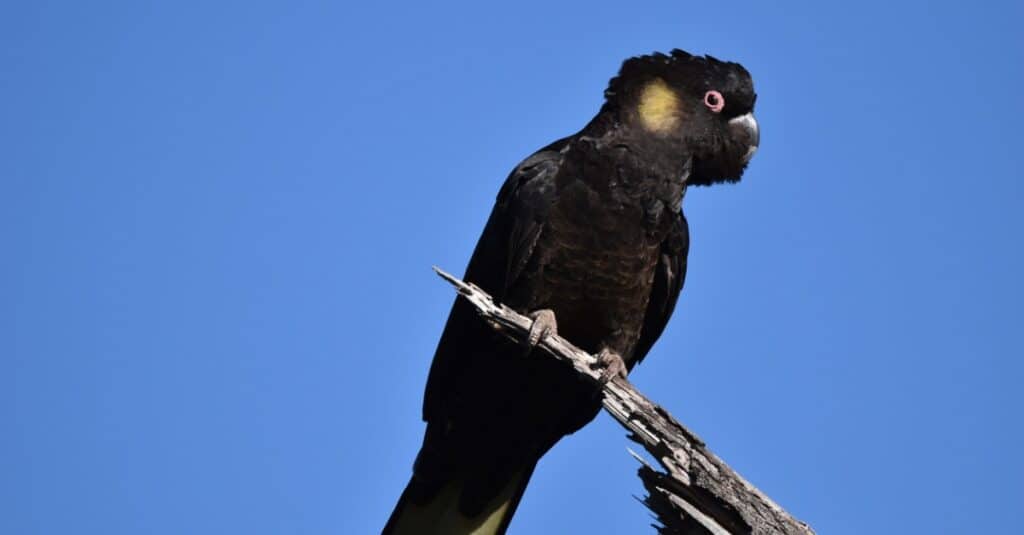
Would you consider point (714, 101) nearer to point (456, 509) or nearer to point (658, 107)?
point (658, 107)

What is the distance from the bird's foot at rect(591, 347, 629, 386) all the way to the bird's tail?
1273 millimetres

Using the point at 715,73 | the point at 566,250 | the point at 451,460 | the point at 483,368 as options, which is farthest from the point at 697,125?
the point at 451,460

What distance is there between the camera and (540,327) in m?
6.25

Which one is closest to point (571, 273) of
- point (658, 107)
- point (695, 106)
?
point (658, 107)

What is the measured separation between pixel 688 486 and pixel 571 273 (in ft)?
6.10

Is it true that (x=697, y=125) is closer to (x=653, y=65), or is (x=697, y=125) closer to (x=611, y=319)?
(x=653, y=65)

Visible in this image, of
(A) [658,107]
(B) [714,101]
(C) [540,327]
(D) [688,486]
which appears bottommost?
(D) [688,486]

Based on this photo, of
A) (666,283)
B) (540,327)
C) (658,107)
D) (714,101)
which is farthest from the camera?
(714,101)

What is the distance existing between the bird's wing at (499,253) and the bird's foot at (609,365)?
0.70 meters

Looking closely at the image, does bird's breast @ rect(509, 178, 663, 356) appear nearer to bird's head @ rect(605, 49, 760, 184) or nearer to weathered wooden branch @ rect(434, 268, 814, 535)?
bird's head @ rect(605, 49, 760, 184)

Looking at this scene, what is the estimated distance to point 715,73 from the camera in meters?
7.34

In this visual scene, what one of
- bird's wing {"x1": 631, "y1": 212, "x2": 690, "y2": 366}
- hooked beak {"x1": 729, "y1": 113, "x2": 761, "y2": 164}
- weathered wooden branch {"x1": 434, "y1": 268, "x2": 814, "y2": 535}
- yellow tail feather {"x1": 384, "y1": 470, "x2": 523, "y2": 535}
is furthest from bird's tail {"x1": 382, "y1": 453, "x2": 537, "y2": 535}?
hooked beak {"x1": 729, "y1": 113, "x2": 761, "y2": 164}

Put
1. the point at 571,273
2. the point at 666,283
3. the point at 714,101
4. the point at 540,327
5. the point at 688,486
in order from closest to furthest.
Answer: the point at 688,486 < the point at 540,327 < the point at 571,273 < the point at 666,283 < the point at 714,101

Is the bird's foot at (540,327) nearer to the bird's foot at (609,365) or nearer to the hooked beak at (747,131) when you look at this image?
the bird's foot at (609,365)
